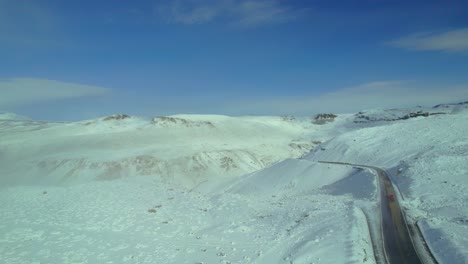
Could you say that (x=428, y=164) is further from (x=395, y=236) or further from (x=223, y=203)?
(x=223, y=203)

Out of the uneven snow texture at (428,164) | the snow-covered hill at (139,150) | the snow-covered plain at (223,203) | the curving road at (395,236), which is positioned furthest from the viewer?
the snow-covered hill at (139,150)

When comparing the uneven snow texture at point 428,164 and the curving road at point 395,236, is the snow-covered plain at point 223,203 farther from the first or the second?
the curving road at point 395,236

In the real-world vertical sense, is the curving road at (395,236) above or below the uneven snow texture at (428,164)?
below

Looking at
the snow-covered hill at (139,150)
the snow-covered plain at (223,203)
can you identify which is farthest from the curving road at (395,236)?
the snow-covered hill at (139,150)

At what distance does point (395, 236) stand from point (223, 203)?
1267 cm

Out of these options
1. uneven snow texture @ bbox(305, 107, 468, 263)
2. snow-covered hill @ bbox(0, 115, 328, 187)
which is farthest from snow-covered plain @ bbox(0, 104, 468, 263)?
snow-covered hill @ bbox(0, 115, 328, 187)

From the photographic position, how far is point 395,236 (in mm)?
21406

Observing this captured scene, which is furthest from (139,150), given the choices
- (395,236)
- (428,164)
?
(395,236)

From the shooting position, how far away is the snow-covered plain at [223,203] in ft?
59.0

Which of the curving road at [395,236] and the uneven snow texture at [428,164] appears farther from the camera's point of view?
the uneven snow texture at [428,164]

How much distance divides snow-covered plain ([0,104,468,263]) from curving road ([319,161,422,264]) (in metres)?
0.98

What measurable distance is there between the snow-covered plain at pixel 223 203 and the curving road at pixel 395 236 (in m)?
0.98

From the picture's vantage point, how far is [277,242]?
785 inches

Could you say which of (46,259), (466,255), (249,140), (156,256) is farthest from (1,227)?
(249,140)
